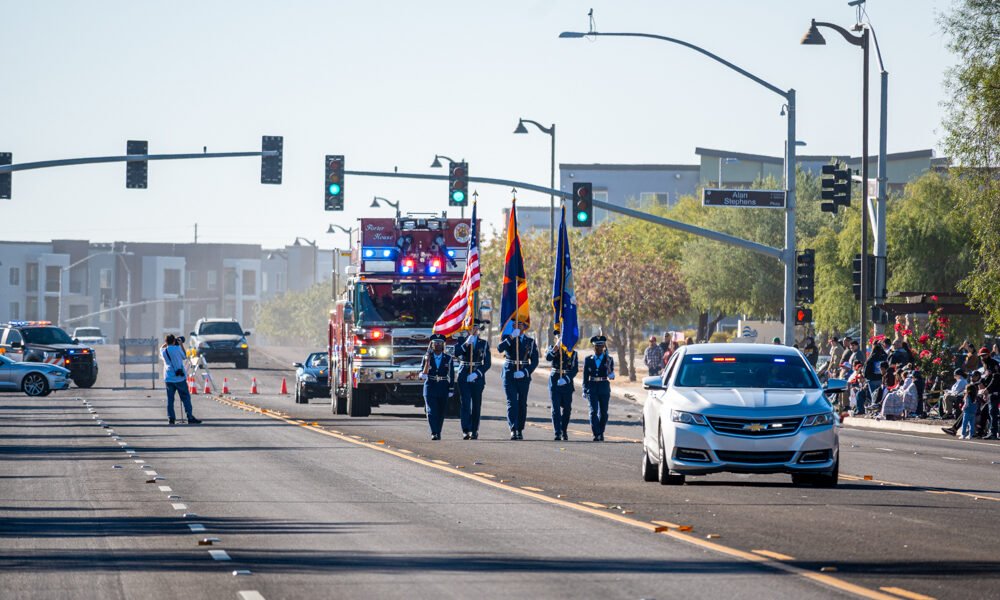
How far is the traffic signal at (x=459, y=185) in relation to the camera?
142 feet

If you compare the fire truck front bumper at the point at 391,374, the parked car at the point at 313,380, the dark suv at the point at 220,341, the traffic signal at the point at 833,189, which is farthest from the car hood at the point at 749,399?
the dark suv at the point at 220,341

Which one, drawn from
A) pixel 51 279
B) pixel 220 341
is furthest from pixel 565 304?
pixel 51 279

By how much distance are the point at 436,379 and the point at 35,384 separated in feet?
78.0

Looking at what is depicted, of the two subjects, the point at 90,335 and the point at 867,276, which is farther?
the point at 90,335

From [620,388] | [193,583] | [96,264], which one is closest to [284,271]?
[96,264]

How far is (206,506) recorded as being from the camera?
17094mm

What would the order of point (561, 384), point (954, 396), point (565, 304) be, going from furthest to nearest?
point (954, 396) → point (565, 304) → point (561, 384)

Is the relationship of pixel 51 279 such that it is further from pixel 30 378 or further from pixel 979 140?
pixel 979 140

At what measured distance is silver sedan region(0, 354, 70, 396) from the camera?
48.2 meters

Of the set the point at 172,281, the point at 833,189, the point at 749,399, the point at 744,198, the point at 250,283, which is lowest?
the point at 749,399

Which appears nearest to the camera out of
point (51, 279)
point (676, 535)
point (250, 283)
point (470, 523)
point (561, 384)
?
point (676, 535)

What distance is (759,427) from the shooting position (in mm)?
18062

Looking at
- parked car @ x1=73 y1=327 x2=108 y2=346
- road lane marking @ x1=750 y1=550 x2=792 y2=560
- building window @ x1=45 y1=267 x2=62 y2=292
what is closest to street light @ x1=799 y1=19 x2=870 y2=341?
road lane marking @ x1=750 y1=550 x2=792 y2=560

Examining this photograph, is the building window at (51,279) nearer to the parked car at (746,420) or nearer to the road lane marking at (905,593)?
the parked car at (746,420)
